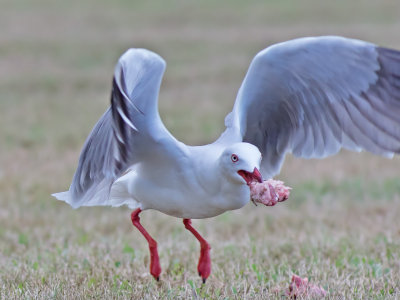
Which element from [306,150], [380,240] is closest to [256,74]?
[306,150]

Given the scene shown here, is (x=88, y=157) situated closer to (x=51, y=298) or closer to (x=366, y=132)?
(x=51, y=298)

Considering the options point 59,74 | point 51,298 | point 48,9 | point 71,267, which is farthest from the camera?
point 48,9

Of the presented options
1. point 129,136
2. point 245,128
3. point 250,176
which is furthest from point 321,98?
point 129,136

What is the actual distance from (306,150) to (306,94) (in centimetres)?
38

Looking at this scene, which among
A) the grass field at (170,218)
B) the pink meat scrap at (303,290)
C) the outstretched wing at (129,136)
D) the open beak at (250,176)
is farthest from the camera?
the grass field at (170,218)

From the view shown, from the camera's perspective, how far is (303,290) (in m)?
4.12

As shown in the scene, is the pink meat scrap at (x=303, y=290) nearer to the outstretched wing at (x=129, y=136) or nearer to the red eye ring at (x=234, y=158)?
the red eye ring at (x=234, y=158)

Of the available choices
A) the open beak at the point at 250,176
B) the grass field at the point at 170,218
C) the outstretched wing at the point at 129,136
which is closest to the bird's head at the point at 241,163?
the open beak at the point at 250,176

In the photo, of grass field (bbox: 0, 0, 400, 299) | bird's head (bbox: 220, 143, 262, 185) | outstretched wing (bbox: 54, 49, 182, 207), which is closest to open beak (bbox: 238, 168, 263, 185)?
bird's head (bbox: 220, 143, 262, 185)

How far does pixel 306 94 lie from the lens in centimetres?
446

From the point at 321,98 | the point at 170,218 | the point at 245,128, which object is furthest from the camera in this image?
the point at 170,218

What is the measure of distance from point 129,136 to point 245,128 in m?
1.03

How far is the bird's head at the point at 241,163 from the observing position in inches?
146

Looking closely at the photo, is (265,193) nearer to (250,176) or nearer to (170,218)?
(250,176)
